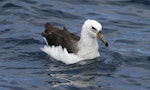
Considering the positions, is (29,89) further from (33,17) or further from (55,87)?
(33,17)

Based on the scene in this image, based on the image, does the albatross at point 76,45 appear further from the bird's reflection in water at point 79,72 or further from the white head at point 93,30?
the bird's reflection in water at point 79,72

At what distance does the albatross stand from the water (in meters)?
0.18

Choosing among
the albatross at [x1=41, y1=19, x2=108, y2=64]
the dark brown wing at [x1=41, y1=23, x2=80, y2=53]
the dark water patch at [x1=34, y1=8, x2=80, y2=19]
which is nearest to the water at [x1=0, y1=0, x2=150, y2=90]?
the dark water patch at [x1=34, y1=8, x2=80, y2=19]

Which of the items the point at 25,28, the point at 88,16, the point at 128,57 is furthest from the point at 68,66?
the point at 88,16

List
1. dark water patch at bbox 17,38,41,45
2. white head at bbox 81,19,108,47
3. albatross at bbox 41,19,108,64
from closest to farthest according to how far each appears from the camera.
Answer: white head at bbox 81,19,108,47
albatross at bbox 41,19,108,64
dark water patch at bbox 17,38,41,45

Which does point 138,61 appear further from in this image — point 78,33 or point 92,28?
point 78,33

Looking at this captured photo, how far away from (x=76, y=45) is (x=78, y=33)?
2.72 metres

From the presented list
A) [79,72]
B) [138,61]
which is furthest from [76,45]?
[138,61]

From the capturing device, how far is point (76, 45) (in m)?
15.7

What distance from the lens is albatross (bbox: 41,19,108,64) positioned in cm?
1530

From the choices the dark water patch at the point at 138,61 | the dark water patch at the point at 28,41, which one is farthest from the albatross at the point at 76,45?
the dark water patch at the point at 28,41

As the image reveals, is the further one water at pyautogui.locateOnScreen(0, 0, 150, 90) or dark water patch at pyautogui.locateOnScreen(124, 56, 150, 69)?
dark water patch at pyautogui.locateOnScreen(124, 56, 150, 69)

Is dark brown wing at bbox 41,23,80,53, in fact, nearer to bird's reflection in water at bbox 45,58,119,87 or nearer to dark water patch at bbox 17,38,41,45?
bird's reflection in water at bbox 45,58,119,87

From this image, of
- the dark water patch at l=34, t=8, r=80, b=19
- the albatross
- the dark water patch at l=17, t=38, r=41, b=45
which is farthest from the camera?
Answer: the dark water patch at l=34, t=8, r=80, b=19
